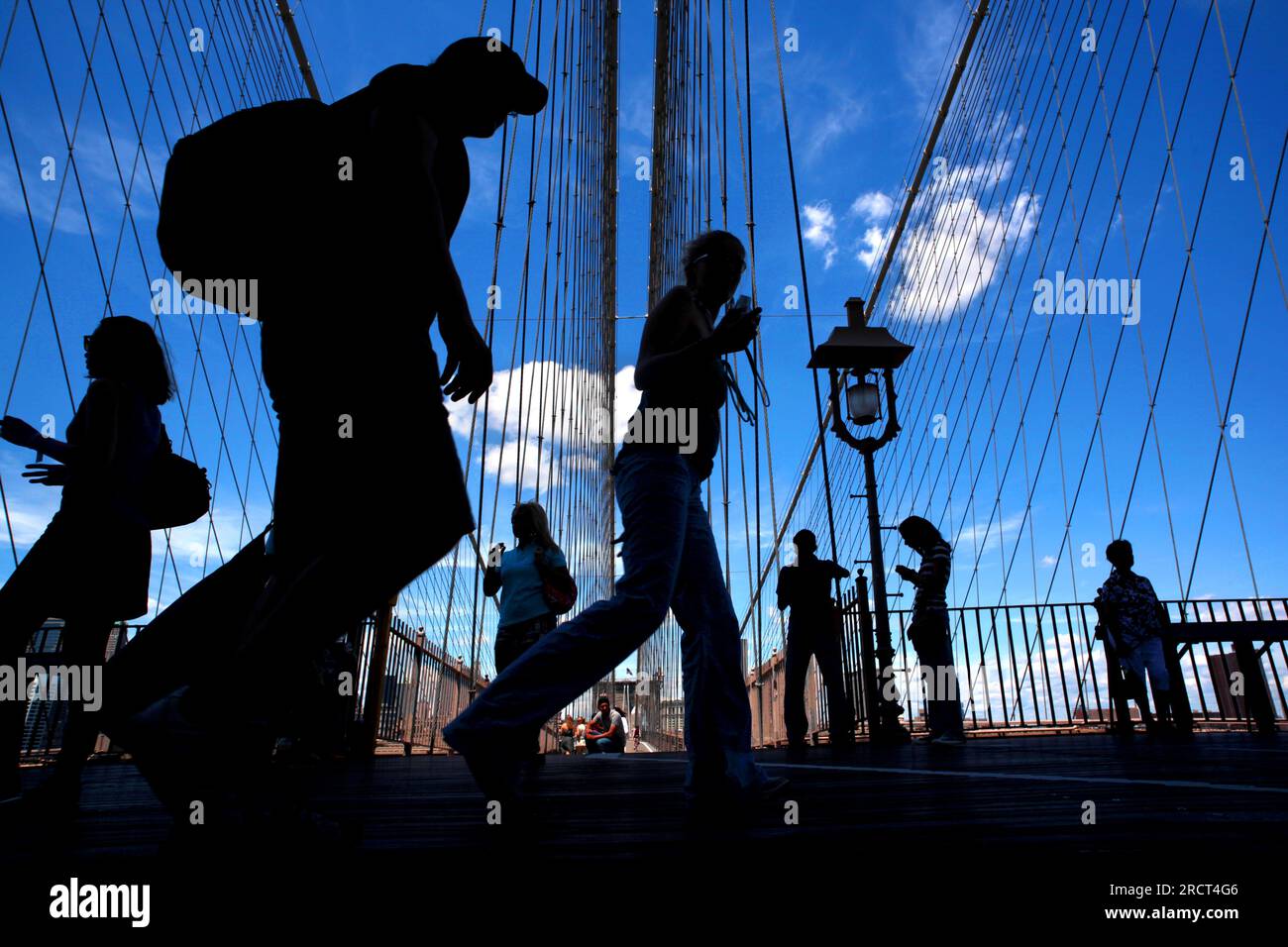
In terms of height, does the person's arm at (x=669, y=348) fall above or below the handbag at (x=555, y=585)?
above

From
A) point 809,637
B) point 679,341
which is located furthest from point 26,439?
point 809,637

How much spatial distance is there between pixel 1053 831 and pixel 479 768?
2.07 feet

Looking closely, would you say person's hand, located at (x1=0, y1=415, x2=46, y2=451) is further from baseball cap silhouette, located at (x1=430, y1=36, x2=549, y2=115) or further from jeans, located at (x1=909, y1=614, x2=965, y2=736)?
jeans, located at (x1=909, y1=614, x2=965, y2=736)

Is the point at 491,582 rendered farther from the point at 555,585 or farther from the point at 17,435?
the point at 17,435

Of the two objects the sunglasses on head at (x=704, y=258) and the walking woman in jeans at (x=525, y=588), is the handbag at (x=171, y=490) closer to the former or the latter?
the sunglasses on head at (x=704, y=258)

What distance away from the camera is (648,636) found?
1272 mm

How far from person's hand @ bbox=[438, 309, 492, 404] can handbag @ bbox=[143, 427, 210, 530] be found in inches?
36.2

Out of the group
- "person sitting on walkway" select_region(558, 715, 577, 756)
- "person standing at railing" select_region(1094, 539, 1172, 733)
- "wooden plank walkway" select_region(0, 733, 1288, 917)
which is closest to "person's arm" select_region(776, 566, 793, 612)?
"person standing at railing" select_region(1094, 539, 1172, 733)

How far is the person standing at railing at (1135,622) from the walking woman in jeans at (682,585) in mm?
4317

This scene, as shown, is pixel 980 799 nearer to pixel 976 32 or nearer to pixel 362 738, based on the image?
pixel 362 738

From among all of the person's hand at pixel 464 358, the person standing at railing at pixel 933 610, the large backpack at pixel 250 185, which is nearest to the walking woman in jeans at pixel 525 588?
the person standing at railing at pixel 933 610

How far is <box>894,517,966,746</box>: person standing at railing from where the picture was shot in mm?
4293

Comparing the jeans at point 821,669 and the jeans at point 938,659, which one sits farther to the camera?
the jeans at point 821,669

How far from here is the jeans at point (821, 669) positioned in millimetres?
4719
